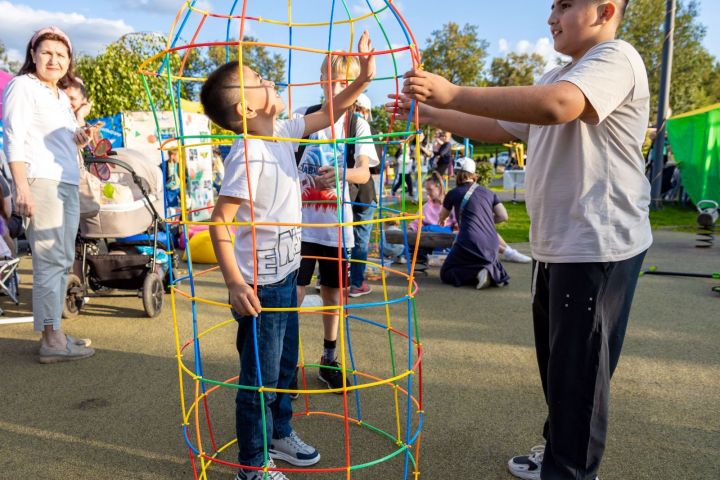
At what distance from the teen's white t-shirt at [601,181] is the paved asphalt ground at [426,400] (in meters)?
1.02

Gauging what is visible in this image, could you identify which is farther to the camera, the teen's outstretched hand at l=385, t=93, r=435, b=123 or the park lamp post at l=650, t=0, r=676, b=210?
the park lamp post at l=650, t=0, r=676, b=210

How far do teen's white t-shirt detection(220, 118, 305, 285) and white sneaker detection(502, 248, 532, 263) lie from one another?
4793mm

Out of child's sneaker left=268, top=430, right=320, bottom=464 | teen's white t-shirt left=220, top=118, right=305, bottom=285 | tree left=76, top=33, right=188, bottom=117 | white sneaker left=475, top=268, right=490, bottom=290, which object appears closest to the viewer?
teen's white t-shirt left=220, top=118, right=305, bottom=285

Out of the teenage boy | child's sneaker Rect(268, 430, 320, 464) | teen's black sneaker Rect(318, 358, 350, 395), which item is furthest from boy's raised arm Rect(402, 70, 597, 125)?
teen's black sneaker Rect(318, 358, 350, 395)

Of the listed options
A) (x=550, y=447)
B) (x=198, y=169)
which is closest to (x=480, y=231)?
(x=550, y=447)

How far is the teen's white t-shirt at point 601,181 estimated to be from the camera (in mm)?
1663

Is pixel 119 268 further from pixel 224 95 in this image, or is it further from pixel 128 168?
pixel 224 95

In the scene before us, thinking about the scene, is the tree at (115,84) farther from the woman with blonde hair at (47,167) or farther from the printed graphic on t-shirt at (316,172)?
the printed graphic on t-shirt at (316,172)

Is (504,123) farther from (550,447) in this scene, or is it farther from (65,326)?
(65,326)

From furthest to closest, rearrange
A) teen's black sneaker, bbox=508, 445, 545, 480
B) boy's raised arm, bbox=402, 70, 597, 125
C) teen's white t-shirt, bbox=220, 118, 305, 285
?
1. teen's black sneaker, bbox=508, 445, 545, 480
2. teen's white t-shirt, bbox=220, 118, 305, 285
3. boy's raised arm, bbox=402, 70, 597, 125

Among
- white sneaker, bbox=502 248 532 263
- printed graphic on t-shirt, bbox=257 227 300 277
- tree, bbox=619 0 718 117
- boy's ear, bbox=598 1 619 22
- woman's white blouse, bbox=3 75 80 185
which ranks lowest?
white sneaker, bbox=502 248 532 263

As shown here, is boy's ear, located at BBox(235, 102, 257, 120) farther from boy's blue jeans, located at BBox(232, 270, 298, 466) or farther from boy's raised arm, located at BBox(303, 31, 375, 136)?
boy's blue jeans, located at BBox(232, 270, 298, 466)

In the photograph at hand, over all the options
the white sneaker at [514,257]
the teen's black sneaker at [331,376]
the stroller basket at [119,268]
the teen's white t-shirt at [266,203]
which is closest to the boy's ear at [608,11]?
the teen's white t-shirt at [266,203]

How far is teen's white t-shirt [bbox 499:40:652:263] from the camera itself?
65.5 inches
